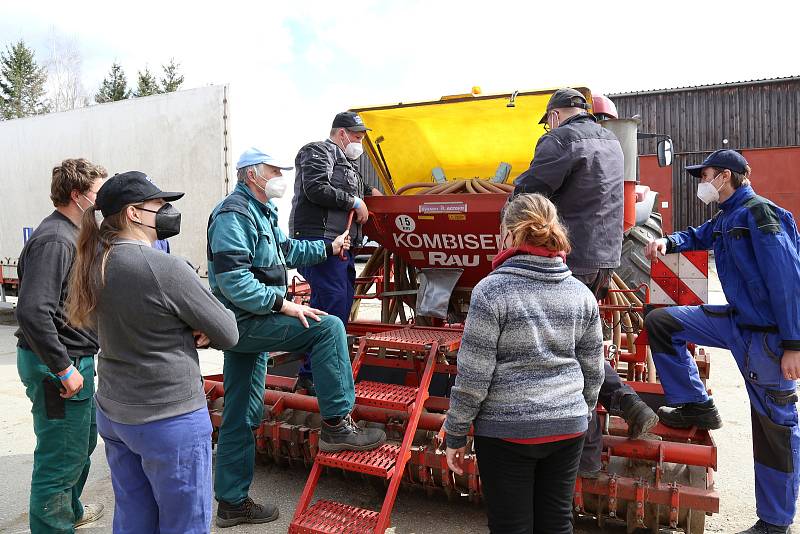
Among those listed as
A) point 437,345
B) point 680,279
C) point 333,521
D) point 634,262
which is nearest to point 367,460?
point 333,521

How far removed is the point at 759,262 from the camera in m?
3.21

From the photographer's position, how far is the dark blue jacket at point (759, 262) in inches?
123

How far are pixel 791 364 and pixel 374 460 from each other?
6.94 feet

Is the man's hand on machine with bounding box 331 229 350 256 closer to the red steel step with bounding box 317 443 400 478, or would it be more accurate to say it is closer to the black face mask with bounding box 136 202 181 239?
the red steel step with bounding box 317 443 400 478

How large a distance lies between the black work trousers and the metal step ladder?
3.00 ft

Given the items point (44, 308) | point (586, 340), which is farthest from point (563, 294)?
point (44, 308)

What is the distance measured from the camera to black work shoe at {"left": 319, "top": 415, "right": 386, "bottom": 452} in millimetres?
3375

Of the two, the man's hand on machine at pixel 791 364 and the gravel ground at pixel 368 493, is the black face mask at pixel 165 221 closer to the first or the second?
the gravel ground at pixel 368 493

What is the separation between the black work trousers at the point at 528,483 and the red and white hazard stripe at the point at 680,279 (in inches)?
99.2

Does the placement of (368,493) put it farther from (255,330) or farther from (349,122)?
(349,122)

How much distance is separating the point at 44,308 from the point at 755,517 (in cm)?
385

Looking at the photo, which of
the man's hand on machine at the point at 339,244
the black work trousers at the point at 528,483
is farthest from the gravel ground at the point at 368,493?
the man's hand on machine at the point at 339,244

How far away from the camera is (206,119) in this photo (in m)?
8.23

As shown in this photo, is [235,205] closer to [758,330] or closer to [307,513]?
[307,513]
